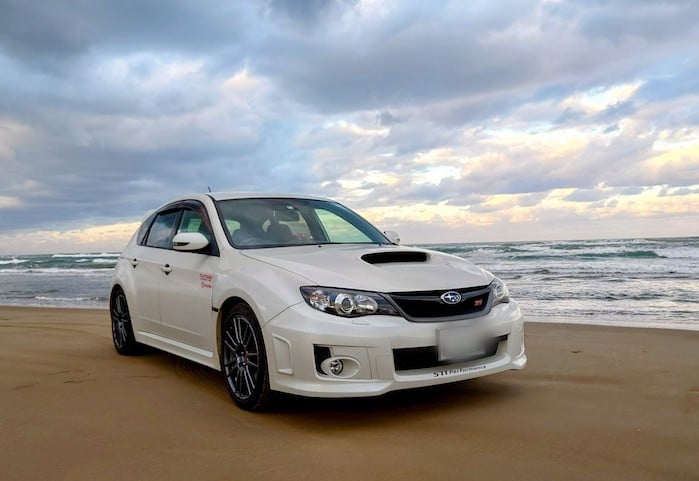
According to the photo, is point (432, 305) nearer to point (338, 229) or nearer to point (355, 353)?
point (355, 353)

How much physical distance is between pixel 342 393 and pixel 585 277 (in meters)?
14.6

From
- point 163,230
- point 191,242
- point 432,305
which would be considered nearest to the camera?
point 432,305

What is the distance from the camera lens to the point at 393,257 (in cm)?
421

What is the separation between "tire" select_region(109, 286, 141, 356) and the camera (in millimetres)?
6094

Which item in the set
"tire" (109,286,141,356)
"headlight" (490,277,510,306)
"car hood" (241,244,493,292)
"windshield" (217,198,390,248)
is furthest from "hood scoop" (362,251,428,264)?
"tire" (109,286,141,356)

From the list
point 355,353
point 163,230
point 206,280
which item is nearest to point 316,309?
point 355,353

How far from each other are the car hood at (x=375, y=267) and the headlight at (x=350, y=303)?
0.05 metres

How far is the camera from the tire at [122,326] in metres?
6.09

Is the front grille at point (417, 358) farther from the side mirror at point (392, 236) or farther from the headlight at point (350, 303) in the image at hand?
the side mirror at point (392, 236)

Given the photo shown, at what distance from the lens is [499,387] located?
4.46 meters

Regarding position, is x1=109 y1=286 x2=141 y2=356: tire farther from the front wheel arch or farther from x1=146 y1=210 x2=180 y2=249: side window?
the front wheel arch

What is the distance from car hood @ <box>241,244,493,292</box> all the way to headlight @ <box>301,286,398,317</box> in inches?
1.8

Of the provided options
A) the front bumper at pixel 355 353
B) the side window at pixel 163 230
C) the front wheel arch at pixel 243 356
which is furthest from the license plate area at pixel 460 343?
the side window at pixel 163 230

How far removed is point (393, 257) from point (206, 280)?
1364 millimetres
